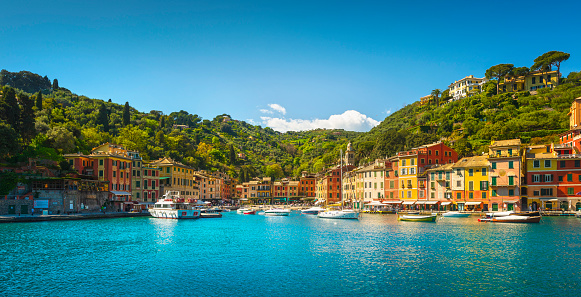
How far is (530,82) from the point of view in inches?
4294

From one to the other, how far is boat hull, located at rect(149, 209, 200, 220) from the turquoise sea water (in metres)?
24.7

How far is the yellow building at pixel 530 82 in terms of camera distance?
106000 millimetres

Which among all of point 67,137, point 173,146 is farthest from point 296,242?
point 173,146

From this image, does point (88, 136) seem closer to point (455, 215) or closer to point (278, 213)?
point (278, 213)

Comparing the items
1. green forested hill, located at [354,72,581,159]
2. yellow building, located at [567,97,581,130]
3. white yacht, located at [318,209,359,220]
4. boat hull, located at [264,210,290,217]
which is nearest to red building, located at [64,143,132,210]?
boat hull, located at [264,210,290,217]

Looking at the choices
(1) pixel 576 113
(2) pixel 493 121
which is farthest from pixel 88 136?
(1) pixel 576 113

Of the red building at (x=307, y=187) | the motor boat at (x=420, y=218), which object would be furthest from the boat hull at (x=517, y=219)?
the red building at (x=307, y=187)

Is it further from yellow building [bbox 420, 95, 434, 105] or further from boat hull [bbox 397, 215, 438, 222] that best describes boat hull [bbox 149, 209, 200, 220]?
yellow building [bbox 420, 95, 434, 105]

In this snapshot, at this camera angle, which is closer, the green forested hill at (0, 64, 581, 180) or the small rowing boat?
the small rowing boat

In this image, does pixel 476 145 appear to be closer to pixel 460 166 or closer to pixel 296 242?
pixel 460 166

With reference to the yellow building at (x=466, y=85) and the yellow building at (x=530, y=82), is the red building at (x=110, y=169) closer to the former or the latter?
the yellow building at (x=530, y=82)

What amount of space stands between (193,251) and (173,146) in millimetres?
98988

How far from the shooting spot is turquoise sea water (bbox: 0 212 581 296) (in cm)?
2059

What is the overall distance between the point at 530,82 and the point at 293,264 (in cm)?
10771
